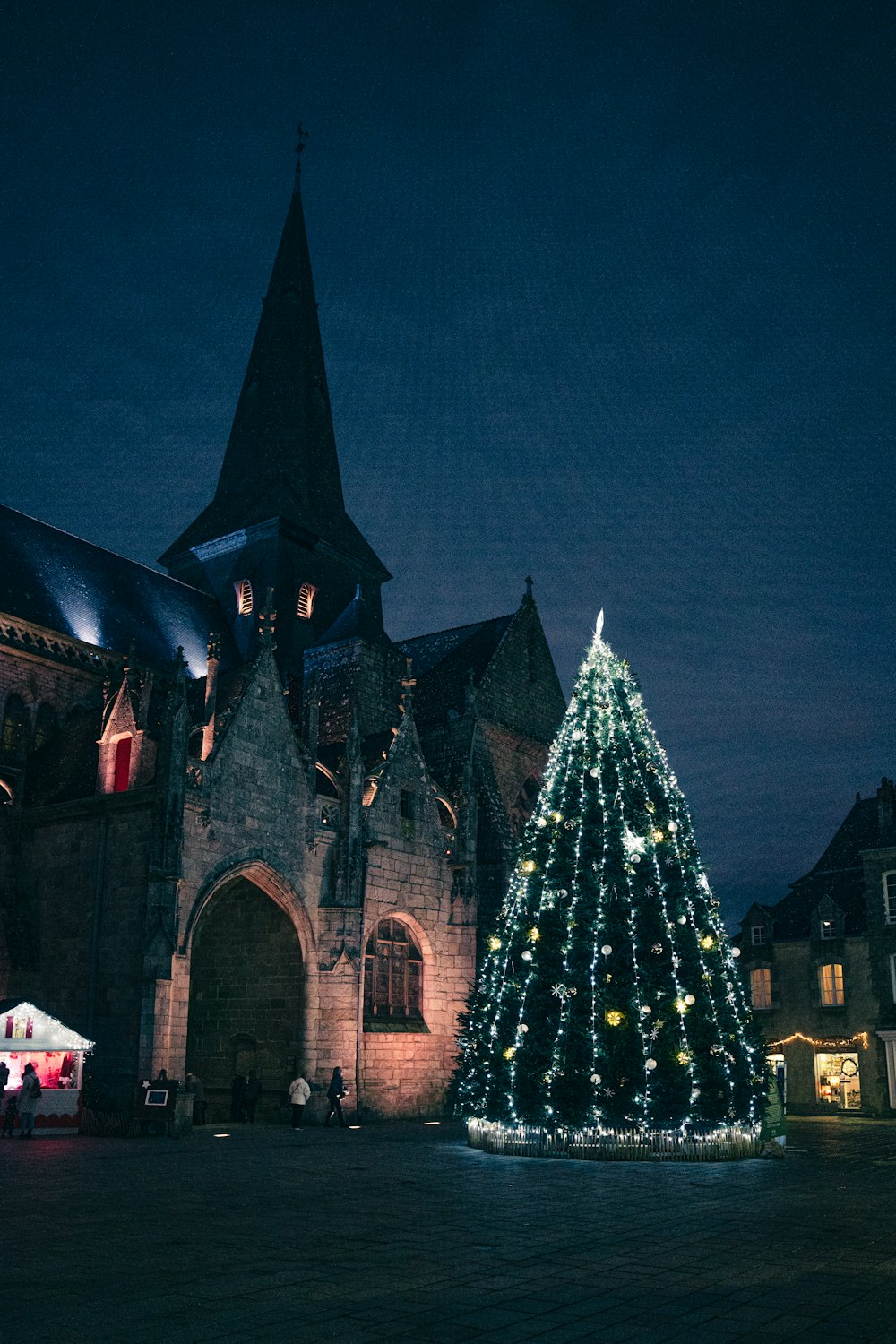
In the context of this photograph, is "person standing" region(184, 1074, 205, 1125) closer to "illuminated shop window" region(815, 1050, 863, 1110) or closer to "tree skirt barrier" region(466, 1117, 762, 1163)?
"tree skirt barrier" region(466, 1117, 762, 1163)

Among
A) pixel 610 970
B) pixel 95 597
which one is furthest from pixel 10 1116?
pixel 95 597

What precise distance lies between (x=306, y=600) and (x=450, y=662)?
5657 mm

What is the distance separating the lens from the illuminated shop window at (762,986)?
118 feet

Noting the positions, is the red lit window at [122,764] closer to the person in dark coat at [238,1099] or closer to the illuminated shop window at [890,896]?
the person in dark coat at [238,1099]

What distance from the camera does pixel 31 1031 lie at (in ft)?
60.3

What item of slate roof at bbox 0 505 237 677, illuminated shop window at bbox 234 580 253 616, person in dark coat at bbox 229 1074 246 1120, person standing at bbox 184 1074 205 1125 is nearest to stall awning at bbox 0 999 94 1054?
person standing at bbox 184 1074 205 1125

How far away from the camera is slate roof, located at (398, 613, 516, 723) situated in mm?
32875

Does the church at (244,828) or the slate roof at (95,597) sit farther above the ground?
the slate roof at (95,597)

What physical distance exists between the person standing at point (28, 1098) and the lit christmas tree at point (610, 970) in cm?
667

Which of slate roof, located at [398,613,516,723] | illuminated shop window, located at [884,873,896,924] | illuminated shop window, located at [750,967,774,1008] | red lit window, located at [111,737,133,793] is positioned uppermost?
slate roof, located at [398,613,516,723]

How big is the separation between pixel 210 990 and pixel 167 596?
13.7 metres

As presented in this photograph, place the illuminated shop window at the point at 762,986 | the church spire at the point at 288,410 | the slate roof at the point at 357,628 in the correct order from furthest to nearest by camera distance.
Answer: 1. the church spire at the point at 288,410
2. the illuminated shop window at the point at 762,986
3. the slate roof at the point at 357,628

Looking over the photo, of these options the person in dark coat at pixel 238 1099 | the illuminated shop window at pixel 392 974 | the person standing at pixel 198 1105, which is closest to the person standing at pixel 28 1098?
the person standing at pixel 198 1105

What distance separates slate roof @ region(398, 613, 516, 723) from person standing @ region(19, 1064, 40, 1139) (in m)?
16.5
